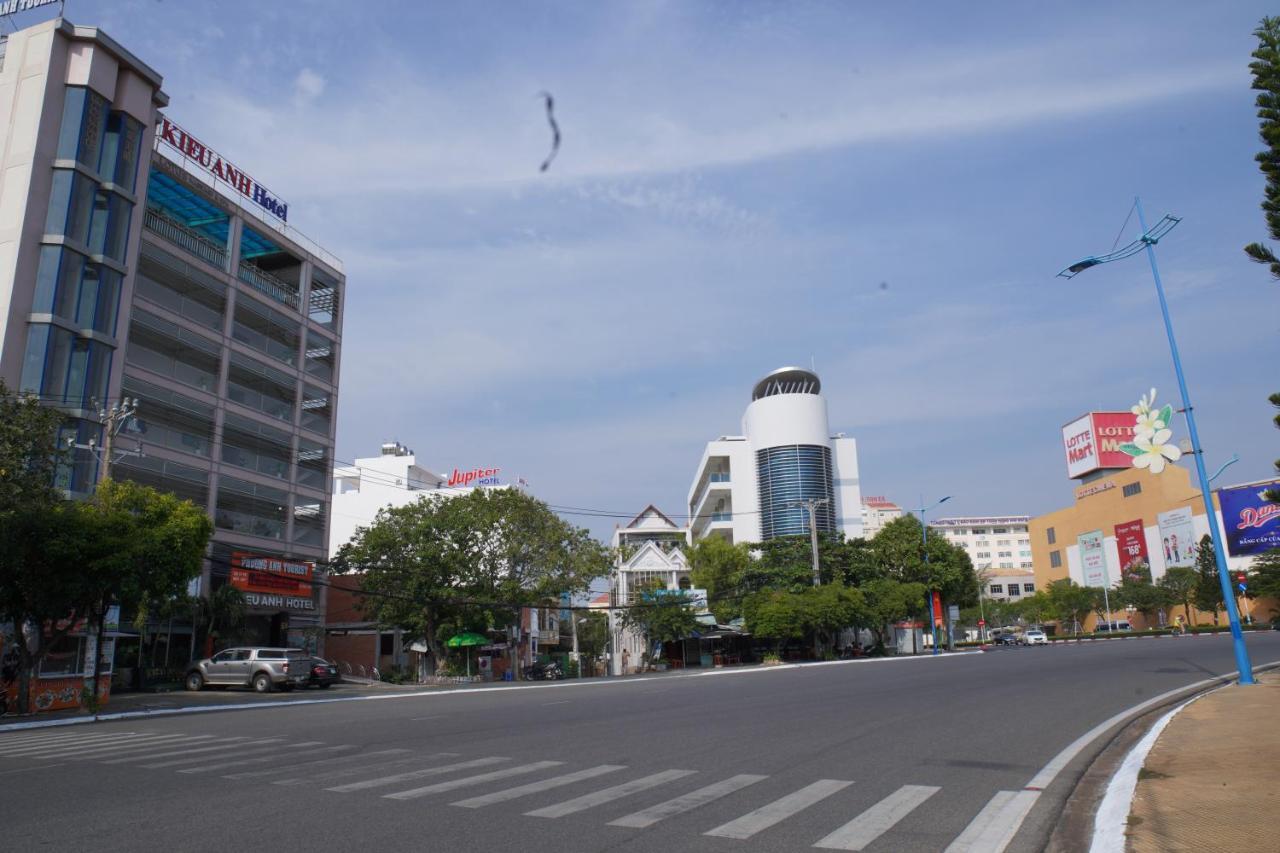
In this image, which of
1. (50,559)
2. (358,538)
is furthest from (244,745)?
(358,538)

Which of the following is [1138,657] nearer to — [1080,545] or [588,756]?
[588,756]

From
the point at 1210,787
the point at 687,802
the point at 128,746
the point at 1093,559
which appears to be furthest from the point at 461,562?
the point at 1093,559

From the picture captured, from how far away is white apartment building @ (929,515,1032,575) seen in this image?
576ft

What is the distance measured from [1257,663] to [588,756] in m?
23.7

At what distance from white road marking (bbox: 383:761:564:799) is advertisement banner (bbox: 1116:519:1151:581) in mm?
92221

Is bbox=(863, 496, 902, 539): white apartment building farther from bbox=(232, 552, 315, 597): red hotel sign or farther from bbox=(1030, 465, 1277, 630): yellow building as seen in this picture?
bbox=(232, 552, 315, 597): red hotel sign

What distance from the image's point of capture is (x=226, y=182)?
152 feet

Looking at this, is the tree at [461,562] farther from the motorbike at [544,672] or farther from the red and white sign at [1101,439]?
the red and white sign at [1101,439]

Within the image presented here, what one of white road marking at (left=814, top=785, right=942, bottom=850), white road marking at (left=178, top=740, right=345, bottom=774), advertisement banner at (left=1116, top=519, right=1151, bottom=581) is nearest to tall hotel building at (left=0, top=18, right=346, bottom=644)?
white road marking at (left=178, top=740, right=345, bottom=774)

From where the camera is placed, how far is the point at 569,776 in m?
9.38

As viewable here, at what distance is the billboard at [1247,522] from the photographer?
234ft

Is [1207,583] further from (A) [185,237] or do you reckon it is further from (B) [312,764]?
(B) [312,764]

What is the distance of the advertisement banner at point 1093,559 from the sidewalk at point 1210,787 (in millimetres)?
96610

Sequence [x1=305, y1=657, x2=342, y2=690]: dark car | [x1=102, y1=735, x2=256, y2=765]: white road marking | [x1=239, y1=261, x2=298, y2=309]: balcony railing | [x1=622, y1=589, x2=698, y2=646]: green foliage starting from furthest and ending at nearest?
1. [x1=622, y1=589, x2=698, y2=646]: green foliage
2. [x1=239, y1=261, x2=298, y2=309]: balcony railing
3. [x1=305, y1=657, x2=342, y2=690]: dark car
4. [x1=102, y1=735, x2=256, y2=765]: white road marking
